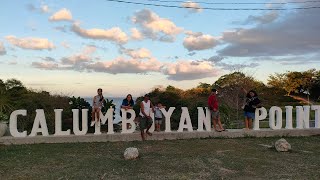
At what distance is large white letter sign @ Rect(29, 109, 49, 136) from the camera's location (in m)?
14.5

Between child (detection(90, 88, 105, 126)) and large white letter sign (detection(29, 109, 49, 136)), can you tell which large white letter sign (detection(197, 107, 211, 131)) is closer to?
child (detection(90, 88, 105, 126))

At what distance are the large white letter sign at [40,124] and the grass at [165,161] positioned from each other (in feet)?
3.21

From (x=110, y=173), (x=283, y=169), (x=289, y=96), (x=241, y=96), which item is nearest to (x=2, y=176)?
(x=110, y=173)

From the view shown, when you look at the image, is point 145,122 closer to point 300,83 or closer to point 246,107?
point 246,107

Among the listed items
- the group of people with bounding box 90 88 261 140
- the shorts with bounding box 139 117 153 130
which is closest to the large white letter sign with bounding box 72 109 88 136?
the group of people with bounding box 90 88 261 140

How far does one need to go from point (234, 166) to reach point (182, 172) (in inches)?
55.0

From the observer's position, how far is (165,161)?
10.7m

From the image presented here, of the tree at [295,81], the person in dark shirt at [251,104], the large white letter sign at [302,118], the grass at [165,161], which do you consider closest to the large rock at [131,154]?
the grass at [165,161]

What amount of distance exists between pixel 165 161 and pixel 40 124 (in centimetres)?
580

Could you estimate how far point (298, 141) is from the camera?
14.4m

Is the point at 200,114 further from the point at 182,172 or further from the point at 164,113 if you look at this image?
the point at 182,172

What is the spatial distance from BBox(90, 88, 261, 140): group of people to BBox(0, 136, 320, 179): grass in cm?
91

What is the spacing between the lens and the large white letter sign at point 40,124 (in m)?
14.5

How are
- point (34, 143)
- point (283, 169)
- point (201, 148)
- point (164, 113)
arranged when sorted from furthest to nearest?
point (164, 113) → point (34, 143) → point (201, 148) → point (283, 169)
